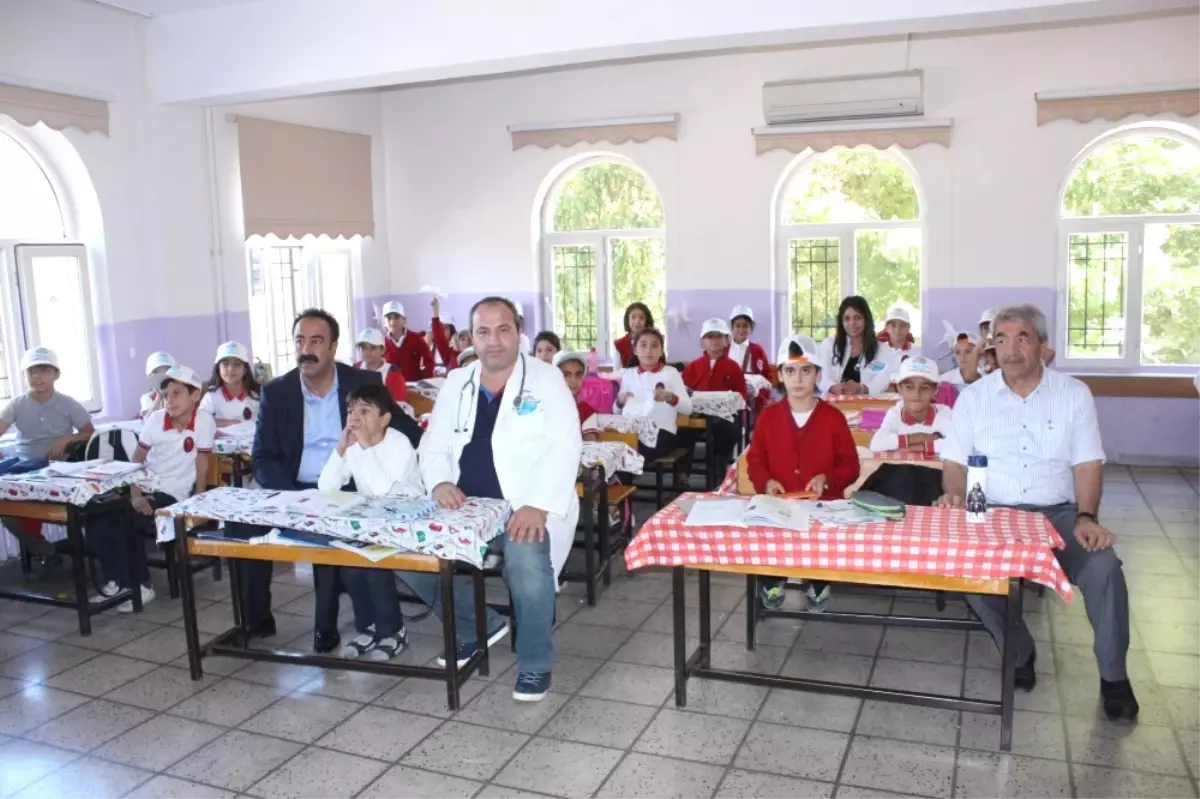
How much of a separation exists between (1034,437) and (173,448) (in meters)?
3.85

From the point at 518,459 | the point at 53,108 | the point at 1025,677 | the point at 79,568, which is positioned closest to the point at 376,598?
the point at 518,459

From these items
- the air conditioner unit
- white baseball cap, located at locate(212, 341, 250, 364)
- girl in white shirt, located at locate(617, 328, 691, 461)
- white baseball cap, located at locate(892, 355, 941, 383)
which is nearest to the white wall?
the air conditioner unit

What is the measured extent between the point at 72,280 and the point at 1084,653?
6.24 metres

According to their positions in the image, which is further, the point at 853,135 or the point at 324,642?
the point at 853,135

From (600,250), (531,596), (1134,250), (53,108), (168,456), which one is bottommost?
(531,596)

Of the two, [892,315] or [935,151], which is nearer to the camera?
[892,315]

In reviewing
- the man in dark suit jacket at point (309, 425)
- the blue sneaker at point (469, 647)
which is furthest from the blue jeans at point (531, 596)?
the man in dark suit jacket at point (309, 425)

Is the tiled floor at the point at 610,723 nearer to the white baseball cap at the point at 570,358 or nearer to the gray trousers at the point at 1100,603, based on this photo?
the gray trousers at the point at 1100,603

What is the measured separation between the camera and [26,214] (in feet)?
20.6

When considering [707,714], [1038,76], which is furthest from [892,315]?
[707,714]

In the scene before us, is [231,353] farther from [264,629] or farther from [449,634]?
[449,634]

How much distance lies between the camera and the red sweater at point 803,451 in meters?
3.81

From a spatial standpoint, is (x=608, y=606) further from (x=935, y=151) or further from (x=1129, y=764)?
(x=935, y=151)

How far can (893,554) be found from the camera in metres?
2.82
